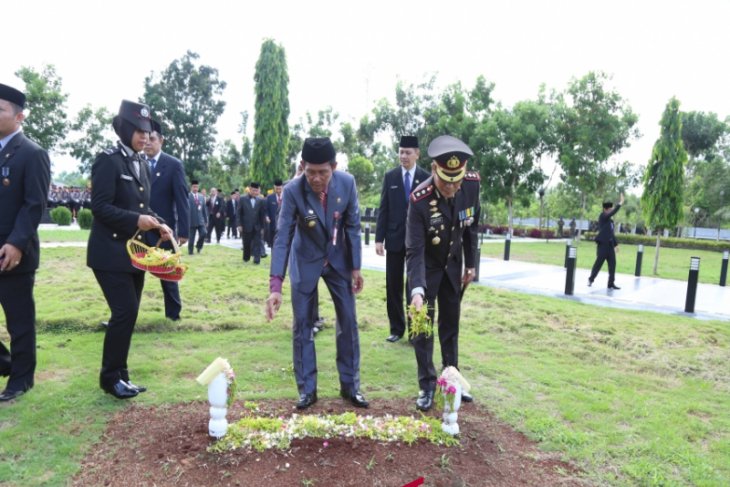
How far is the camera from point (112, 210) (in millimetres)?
3971

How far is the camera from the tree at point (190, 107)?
1881 inches

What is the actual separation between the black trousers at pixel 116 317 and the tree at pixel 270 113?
3396cm

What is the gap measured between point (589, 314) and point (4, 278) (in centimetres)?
814

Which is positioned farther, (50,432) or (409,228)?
(409,228)

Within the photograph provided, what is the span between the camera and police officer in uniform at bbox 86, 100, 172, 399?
13.2 feet

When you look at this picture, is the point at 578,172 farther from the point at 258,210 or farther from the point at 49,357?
the point at 49,357

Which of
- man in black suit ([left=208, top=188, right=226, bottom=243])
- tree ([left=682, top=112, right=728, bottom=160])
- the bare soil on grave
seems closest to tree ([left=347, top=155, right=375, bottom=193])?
man in black suit ([left=208, top=188, right=226, bottom=243])

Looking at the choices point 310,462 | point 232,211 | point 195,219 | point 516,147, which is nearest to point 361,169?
point 516,147

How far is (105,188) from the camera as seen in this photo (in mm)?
3996

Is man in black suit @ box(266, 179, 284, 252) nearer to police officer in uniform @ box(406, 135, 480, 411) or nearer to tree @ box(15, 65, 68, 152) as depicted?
police officer in uniform @ box(406, 135, 480, 411)

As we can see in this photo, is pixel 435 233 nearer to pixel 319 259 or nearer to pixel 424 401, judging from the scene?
pixel 319 259

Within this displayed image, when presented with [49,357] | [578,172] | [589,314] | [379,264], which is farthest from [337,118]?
[49,357]

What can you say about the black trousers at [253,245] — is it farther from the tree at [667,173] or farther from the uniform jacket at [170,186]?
the tree at [667,173]

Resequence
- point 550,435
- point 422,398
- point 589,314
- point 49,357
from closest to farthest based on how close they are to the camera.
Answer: point 550,435 → point 422,398 → point 49,357 → point 589,314
